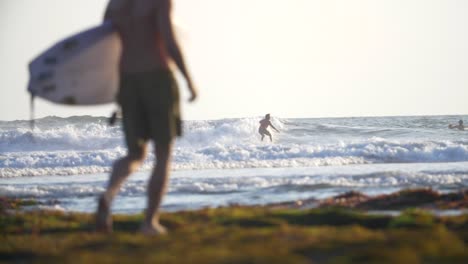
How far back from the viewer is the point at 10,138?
3788 centimetres

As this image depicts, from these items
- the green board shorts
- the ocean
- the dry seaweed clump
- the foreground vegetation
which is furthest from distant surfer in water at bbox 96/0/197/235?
the ocean

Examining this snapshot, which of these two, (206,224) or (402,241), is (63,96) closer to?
(206,224)

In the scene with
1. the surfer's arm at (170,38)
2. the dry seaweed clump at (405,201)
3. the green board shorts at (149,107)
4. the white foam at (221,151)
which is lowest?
the white foam at (221,151)

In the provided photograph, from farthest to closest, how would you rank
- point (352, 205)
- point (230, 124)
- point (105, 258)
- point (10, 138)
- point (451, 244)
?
1. point (230, 124)
2. point (10, 138)
3. point (352, 205)
4. point (451, 244)
5. point (105, 258)

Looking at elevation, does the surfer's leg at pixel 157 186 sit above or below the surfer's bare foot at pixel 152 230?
above

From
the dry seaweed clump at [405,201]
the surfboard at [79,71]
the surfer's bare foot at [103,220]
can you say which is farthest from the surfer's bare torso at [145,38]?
the dry seaweed clump at [405,201]

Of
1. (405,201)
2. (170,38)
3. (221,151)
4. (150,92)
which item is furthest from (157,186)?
(221,151)

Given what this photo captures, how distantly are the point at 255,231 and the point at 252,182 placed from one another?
8697 mm

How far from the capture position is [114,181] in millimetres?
5844

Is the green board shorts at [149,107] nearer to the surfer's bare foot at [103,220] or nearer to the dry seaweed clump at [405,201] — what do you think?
the surfer's bare foot at [103,220]

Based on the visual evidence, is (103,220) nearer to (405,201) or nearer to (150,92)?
(150,92)

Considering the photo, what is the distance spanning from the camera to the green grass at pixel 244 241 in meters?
4.17

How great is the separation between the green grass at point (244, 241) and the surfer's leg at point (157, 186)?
0.59 ft

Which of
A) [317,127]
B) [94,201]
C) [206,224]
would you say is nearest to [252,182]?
[94,201]
